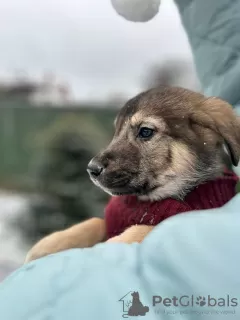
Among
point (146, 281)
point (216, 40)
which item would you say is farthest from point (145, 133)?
point (146, 281)

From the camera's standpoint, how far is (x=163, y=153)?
0.88 metres

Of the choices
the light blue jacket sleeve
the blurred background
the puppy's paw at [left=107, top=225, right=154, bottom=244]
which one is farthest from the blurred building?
the light blue jacket sleeve

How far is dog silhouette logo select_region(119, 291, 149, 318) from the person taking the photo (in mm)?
541

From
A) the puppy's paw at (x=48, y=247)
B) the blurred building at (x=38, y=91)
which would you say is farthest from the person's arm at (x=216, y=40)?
the blurred building at (x=38, y=91)

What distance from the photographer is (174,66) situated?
157 cm

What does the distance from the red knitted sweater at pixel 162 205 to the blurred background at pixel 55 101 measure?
2.43 feet

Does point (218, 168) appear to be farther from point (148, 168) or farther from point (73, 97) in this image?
point (73, 97)

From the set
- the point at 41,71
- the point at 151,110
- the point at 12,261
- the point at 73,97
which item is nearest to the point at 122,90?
the point at 73,97

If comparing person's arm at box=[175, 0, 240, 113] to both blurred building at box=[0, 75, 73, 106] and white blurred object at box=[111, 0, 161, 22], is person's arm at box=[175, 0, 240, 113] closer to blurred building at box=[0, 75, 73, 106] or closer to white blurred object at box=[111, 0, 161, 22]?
white blurred object at box=[111, 0, 161, 22]

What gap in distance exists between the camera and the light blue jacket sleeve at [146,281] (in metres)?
0.55

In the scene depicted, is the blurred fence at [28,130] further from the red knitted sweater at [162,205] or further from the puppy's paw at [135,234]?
the puppy's paw at [135,234]

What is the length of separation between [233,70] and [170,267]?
55 centimetres

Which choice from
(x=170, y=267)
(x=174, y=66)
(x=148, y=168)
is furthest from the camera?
(x=174, y=66)

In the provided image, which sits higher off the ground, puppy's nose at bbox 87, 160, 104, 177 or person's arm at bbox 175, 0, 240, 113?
person's arm at bbox 175, 0, 240, 113
